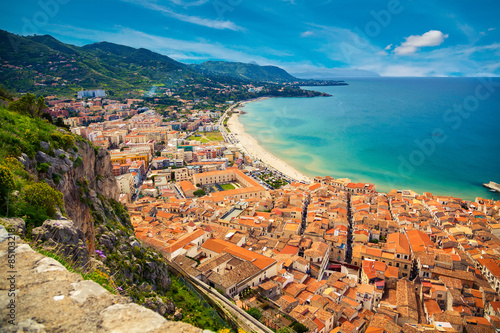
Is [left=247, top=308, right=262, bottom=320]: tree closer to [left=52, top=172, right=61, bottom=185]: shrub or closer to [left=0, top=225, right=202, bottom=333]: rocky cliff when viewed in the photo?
[left=52, top=172, right=61, bottom=185]: shrub

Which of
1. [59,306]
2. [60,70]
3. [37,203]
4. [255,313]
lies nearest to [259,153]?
[255,313]

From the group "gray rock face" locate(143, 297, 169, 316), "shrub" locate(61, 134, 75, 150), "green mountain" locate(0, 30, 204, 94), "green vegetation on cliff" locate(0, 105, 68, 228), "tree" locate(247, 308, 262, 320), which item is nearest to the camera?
"green vegetation on cliff" locate(0, 105, 68, 228)

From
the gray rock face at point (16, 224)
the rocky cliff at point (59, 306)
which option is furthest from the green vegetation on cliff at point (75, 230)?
the rocky cliff at point (59, 306)

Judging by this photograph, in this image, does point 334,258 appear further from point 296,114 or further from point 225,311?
point 296,114

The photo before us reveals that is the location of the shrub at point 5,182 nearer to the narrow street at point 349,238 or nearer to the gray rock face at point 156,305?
the gray rock face at point 156,305

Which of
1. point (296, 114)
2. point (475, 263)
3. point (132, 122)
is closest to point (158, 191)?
point (475, 263)

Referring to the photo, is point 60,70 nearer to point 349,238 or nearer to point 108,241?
point 349,238

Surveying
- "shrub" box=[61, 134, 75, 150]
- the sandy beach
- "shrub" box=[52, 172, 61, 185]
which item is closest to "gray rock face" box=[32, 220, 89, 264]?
"shrub" box=[52, 172, 61, 185]
